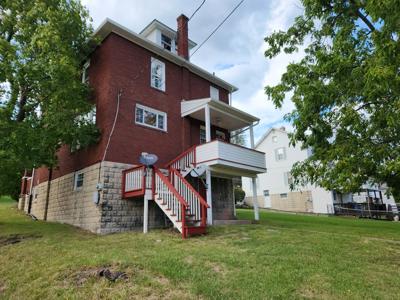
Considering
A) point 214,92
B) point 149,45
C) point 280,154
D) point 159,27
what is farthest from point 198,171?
point 280,154

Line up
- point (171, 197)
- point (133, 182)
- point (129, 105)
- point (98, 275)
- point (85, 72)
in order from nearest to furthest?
point (98, 275) < point (171, 197) < point (133, 182) < point (129, 105) < point (85, 72)

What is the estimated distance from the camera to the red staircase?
951 cm

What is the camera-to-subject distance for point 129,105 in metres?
12.5

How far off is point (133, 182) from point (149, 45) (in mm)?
6865

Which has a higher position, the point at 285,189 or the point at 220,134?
the point at 220,134

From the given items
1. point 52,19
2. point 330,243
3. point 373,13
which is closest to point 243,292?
point 330,243

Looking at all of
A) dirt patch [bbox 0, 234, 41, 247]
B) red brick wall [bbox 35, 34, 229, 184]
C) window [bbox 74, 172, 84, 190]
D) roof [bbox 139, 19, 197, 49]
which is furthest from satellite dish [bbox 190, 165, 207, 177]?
roof [bbox 139, 19, 197, 49]

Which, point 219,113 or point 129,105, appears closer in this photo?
point 129,105

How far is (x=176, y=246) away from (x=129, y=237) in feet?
7.60

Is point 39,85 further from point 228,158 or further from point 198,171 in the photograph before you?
point 228,158

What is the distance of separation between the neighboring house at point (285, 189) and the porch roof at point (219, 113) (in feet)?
44.6

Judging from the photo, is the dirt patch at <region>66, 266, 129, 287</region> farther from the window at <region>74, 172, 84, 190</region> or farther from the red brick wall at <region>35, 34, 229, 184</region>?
the window at <region>74, 172, 84, 190</region>

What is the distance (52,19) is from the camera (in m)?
11.2

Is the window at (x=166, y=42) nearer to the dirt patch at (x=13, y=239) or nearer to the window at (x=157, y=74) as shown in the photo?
the window at (x=157, y=74)
